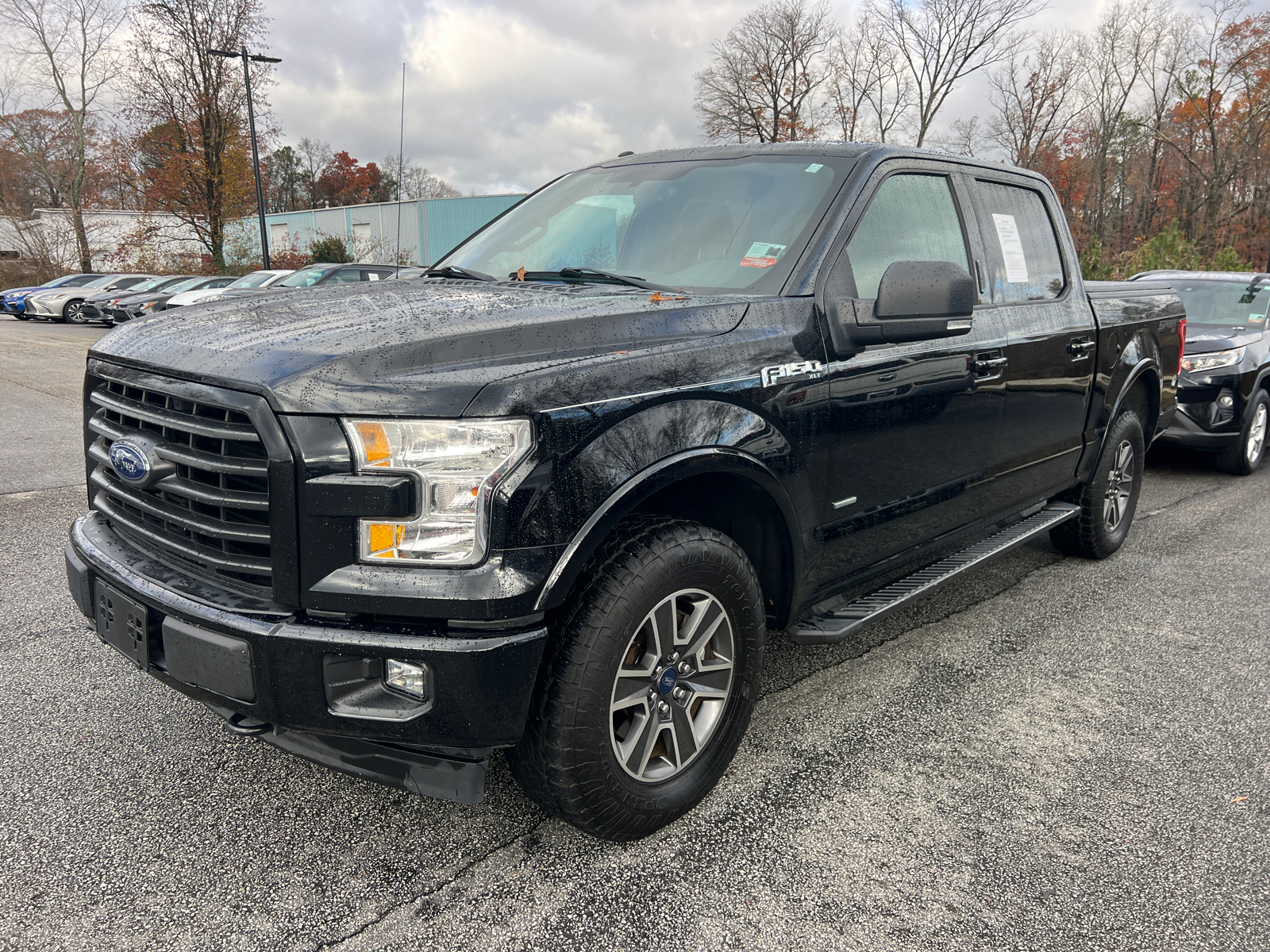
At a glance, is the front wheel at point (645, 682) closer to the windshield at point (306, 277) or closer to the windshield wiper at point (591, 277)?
the windshield wiper at point (591, 277)

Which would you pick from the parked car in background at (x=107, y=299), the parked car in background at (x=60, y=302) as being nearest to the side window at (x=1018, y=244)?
the parked car in background at (x=107, y=299)

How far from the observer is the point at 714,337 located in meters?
2.46

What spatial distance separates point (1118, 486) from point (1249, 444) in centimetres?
349

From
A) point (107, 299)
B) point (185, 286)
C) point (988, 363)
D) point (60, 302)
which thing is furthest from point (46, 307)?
point (988, 363)

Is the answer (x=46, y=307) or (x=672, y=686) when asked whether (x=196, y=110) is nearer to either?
(x=46, y=307)

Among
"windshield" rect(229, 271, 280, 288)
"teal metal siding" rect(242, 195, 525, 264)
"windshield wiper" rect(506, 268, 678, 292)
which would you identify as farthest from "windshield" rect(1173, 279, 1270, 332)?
"teal metal siding" rect(242, 195, 525, 264)

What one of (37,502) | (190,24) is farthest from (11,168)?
(37,502)

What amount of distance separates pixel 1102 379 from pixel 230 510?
418cm

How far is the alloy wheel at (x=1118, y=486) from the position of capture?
4.93m

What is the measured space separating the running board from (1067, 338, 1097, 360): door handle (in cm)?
80

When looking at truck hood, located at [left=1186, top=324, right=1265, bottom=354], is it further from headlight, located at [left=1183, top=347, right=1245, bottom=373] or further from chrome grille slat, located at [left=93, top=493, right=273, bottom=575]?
chrome grille slat, located at [left=93, top=493, right=273, bottom=575]

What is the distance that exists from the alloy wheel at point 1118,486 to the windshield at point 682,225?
9.40 ft

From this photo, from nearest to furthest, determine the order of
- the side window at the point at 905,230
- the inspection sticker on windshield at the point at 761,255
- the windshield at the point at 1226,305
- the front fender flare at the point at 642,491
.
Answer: the front fender flare at the point at 642,491
the inspection sticker on windshield at the point at 761,255
the side window at the point at 905,230
the windshield at the point at 1226,305

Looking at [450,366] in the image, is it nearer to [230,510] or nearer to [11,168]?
[230,510]
